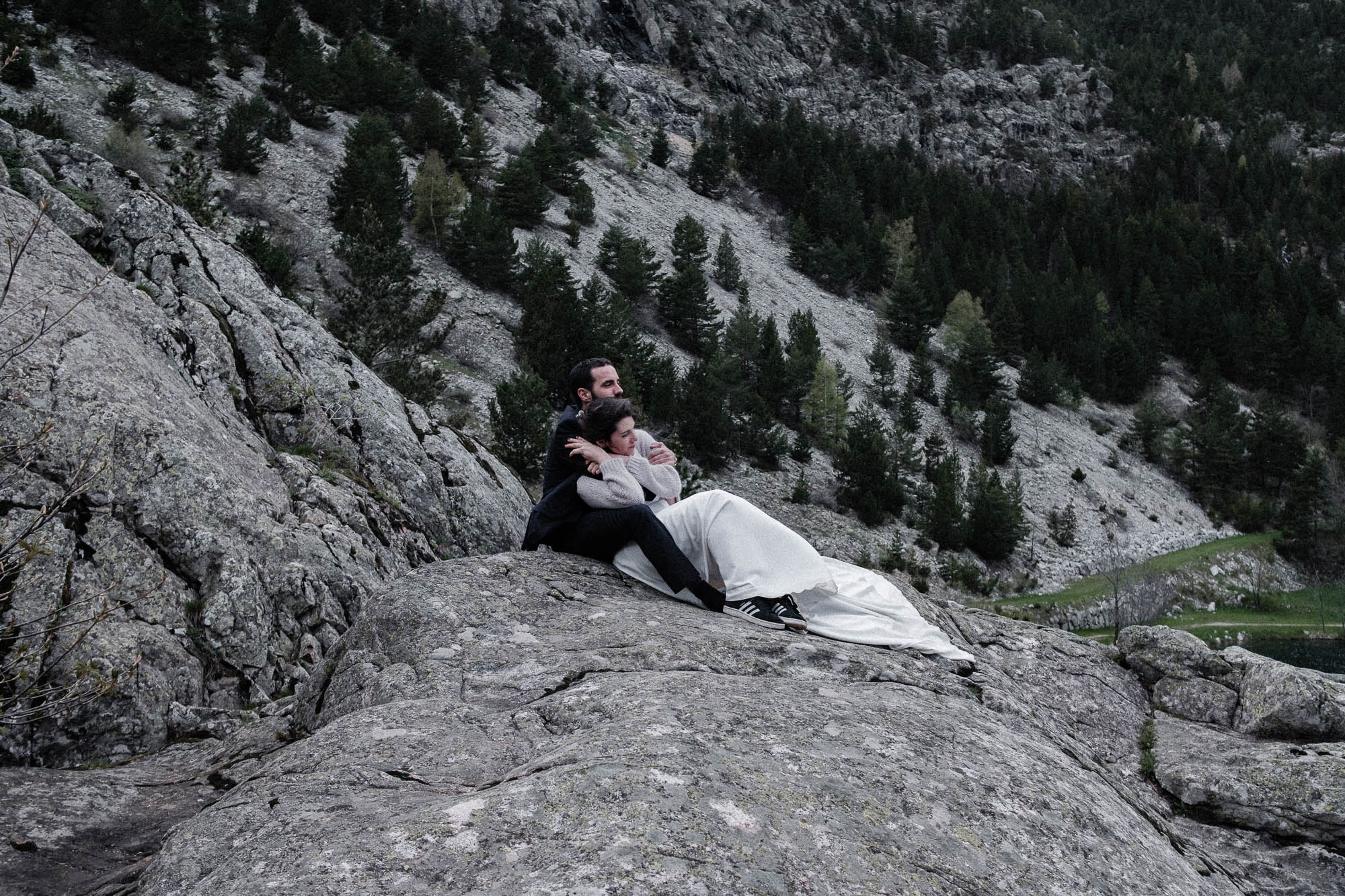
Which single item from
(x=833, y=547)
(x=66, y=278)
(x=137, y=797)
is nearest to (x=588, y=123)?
(x=833, y=547)

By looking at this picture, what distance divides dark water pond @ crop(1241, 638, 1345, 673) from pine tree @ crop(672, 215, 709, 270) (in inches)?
1464

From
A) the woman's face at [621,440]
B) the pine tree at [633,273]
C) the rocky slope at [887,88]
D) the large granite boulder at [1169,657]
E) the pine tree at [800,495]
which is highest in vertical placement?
the rocky slope at [887,88]

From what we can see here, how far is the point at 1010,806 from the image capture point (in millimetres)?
2809

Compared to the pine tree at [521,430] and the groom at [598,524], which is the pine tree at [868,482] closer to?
the pine tree at [521,430]

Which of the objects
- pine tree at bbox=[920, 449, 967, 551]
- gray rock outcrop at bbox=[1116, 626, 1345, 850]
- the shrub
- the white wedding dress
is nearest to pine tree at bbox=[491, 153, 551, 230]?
the shrub

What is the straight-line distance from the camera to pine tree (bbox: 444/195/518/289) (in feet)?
124

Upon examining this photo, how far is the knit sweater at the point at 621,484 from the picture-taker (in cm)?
591

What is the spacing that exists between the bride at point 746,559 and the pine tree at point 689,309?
129 feet

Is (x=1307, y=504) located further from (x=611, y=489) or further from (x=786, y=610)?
(x=611, y=489)

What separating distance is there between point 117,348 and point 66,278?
3.87 ft

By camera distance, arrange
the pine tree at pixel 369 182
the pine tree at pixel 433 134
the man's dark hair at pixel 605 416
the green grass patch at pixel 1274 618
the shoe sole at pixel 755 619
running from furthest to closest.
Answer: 1. the pine tree at pixel 433 134
2. the green grass patch at pixel 1274 618
3. the pine tree at pixel 369 182
4. the man's dark hair at pixel 605 416
5. the shoe sole at pixel 755 619

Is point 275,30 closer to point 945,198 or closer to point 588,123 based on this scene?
point 588,123

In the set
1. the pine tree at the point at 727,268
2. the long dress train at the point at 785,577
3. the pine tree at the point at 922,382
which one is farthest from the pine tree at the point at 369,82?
the long dress train at the point at 785,577

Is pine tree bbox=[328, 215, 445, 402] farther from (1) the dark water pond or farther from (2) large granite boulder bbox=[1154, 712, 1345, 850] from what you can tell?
(1) the dark water pond
